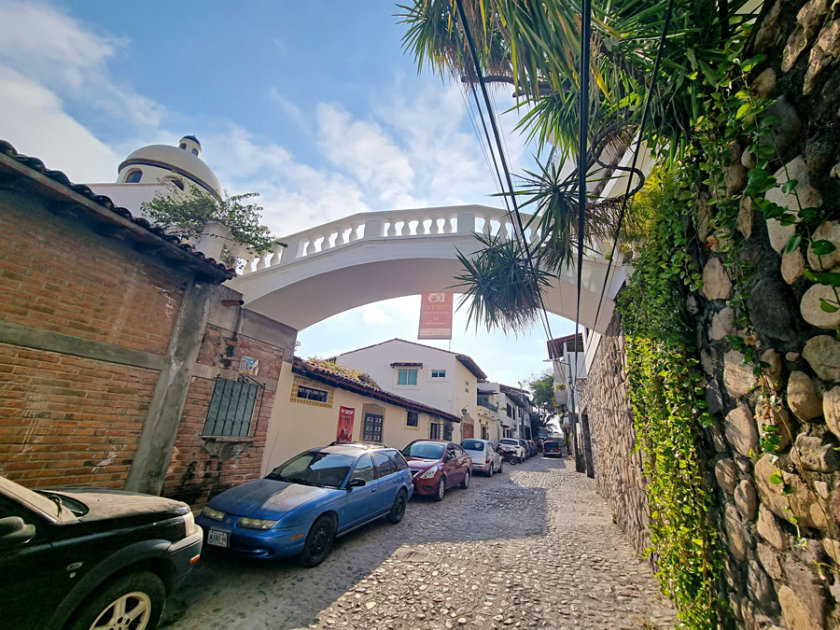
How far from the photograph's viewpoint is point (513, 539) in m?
5.62

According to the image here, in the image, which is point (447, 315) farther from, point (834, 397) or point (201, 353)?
point (834, 397)

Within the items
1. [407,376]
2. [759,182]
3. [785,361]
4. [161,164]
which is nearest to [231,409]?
[785,361]

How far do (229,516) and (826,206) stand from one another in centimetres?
561

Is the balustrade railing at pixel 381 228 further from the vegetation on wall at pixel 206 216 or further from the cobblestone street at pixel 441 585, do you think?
the cobblestone street at pixel 441 585

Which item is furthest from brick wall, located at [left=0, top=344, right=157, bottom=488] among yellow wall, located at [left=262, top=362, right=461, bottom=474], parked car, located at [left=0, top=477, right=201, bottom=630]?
yellow wall, located at [left=262, top=362, right=461, bottom=474]

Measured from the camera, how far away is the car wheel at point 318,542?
4.27 metres

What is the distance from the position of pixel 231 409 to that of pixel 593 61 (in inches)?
290

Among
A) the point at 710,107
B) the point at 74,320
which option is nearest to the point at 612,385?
the point at 710,107

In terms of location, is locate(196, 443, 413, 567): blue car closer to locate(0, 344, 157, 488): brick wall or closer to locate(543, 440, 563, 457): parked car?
locate(0, 344, 157, 488): brick wall

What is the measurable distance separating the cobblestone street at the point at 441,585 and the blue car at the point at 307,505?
31 cm

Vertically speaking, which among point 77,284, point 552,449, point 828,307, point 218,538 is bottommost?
point 218,538

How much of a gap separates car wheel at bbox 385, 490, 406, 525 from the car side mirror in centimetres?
515

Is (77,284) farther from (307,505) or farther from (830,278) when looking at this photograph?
(830,278)

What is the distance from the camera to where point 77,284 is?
4.48 m
